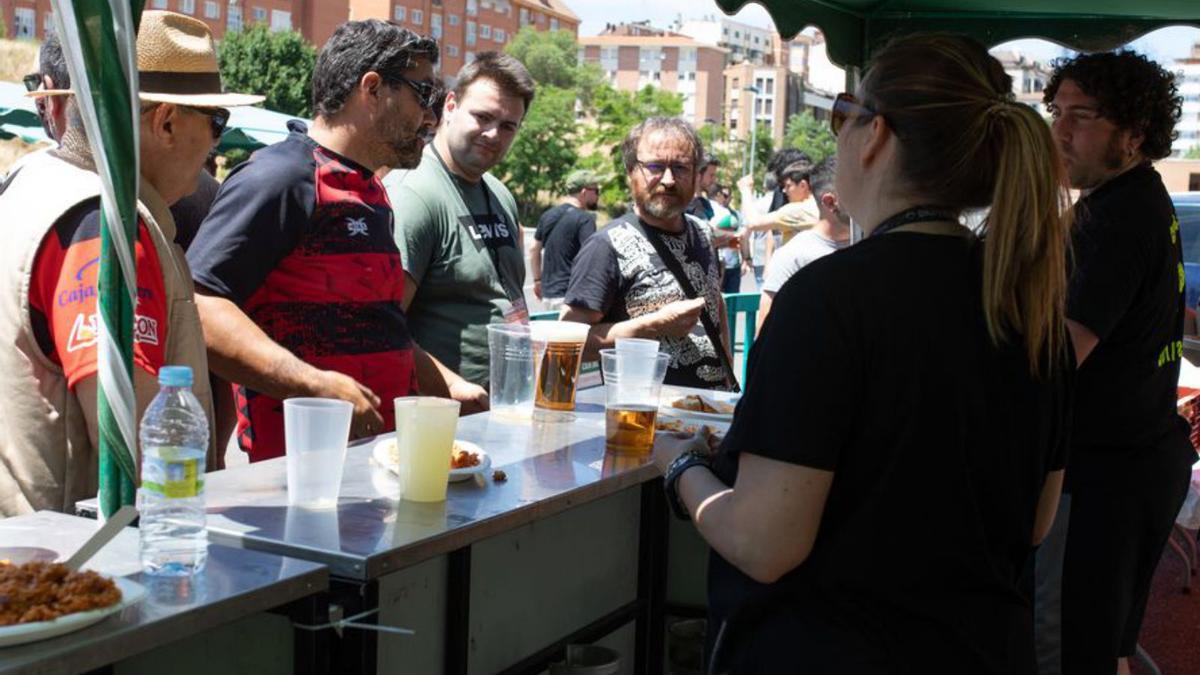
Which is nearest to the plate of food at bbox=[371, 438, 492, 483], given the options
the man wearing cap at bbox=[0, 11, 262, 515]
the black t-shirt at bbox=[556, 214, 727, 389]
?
the man wearing cap at bbox=[0, 11, 262, 515]

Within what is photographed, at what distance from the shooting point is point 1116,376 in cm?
335

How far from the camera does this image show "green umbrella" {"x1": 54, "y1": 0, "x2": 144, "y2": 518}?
2.02 m

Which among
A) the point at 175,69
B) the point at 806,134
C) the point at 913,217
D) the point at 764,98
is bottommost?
the point at 913,217

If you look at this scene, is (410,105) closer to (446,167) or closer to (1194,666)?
(446,167)

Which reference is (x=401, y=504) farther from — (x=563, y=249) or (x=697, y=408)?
(x=563, y=249)

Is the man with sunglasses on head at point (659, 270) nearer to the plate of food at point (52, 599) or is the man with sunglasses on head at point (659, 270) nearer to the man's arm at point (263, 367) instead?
the man's arm at point (263, 367)

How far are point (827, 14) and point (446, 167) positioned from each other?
6.00 feet

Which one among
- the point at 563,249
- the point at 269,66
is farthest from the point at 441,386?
the point at 269,66

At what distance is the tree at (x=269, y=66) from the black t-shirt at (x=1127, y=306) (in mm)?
74444

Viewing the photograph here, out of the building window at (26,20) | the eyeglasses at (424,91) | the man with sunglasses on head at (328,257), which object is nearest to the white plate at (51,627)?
the man with sunglasses on head at (328,257)

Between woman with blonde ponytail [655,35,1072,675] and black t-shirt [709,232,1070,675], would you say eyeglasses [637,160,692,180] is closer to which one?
woman with blonde ponytail [655,35,1072,675]

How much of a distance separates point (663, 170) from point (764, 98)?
142 m

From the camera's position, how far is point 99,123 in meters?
2.03

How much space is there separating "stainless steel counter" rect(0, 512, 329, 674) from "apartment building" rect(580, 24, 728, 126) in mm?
137855
